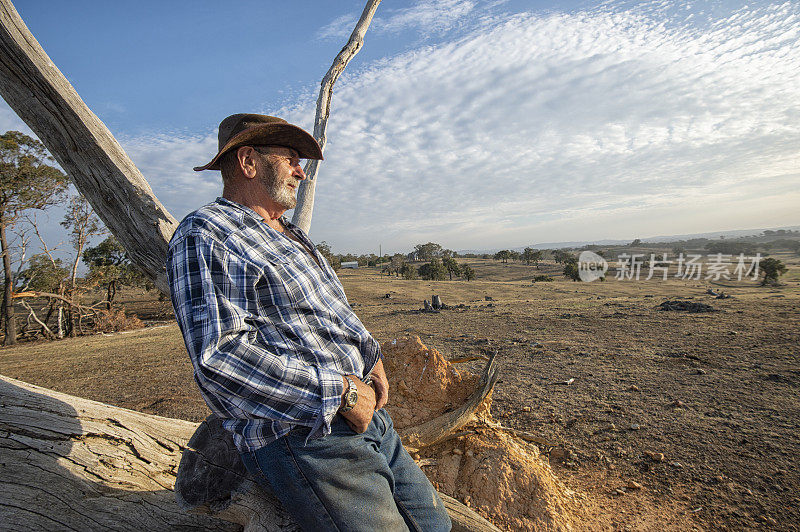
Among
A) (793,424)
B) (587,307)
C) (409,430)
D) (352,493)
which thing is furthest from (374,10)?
(587,307)

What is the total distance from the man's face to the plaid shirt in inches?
10.8

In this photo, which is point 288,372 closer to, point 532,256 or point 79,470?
point 79,470

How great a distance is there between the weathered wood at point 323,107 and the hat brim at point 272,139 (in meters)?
1.88

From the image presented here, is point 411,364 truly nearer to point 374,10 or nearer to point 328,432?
point 328,432

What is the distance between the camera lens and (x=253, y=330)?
1.50m

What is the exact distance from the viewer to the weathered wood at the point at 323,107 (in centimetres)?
413

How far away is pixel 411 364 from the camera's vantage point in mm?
3475

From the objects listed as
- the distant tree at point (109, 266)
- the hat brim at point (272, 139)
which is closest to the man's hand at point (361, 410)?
the hat brim at point (272, 139)

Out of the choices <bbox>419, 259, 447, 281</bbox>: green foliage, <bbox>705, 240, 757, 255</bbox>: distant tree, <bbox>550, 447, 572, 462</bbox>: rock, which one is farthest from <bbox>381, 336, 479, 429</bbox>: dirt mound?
<bbox>705, 240, 757, 255</bbox>: distant tree

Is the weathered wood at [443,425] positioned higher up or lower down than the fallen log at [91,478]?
lower down

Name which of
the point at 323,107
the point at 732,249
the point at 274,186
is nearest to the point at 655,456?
the point at 274,186

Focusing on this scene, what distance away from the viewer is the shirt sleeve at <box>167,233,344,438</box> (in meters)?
1.39

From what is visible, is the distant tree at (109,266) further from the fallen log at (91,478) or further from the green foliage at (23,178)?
the fallen log at (91,478)

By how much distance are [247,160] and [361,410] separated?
1362 mm
